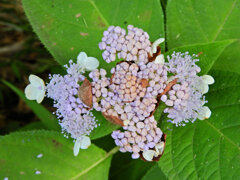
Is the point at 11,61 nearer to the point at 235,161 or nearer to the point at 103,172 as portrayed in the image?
the point at 103,172

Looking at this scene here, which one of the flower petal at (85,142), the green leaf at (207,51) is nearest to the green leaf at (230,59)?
the green leaf at (207,51)

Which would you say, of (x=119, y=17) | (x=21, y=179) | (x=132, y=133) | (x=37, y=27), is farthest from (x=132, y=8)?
(x=21, y=179)

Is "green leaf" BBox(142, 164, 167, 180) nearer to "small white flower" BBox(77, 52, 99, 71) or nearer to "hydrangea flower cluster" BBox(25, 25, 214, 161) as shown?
"hydrangea flower cluster" BBox(25, 25, 214, 161)

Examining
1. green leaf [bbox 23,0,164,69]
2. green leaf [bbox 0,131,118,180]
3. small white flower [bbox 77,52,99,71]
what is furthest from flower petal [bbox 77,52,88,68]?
green leaf [bbox 0,131,118,180]

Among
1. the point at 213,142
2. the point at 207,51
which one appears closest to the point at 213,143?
the point at 213,142

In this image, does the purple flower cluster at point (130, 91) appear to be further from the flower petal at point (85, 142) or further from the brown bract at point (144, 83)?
the flower petal at point (85, 142)

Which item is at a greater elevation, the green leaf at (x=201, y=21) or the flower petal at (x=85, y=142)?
the green leaf at (x=201, y=21)
